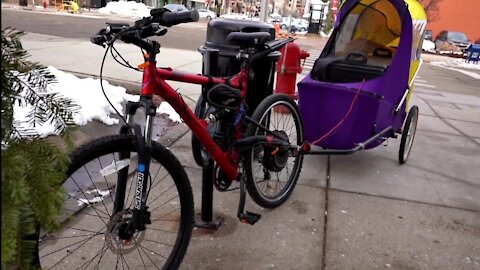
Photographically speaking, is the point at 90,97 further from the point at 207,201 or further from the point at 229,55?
the point at 207,201

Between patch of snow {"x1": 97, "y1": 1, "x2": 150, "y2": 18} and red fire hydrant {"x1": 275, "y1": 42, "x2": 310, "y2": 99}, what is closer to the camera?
red fire hydrant {"x1": 275, "y1": 42, "x2": 310, "y2": 99}

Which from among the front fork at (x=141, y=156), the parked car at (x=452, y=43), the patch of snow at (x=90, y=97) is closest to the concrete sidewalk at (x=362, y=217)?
the patch of snow at (x=90, y=97)

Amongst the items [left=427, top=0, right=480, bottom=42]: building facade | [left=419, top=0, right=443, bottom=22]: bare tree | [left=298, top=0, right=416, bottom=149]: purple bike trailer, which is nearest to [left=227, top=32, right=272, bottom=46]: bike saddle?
[left=298, top=0, right=416, bottom=149]: purple bike trailer

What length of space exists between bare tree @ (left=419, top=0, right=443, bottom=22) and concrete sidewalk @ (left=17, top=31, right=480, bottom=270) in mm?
37891

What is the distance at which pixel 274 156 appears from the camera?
345 cm

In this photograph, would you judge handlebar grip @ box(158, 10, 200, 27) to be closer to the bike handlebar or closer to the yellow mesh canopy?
the bike handlebar

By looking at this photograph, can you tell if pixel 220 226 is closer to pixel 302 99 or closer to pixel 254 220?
pixel 254 220

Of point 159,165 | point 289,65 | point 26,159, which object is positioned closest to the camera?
point 26,159

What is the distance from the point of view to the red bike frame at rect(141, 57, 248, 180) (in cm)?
227

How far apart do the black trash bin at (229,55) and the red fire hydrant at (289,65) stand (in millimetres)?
2099

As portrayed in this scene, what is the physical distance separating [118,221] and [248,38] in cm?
144

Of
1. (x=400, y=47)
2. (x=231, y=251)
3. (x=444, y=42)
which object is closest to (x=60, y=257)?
(x=231, y=251)

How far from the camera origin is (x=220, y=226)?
10.4 ft

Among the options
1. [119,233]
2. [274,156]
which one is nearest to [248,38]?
[274,156]
